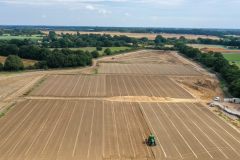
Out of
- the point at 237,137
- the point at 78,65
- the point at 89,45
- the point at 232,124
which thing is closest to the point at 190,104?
the point at 232,124

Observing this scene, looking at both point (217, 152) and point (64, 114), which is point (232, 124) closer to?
point (217, 152)

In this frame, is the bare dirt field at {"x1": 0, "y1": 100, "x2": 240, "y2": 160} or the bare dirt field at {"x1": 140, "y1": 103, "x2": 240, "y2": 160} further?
the bare dirt field at {"x1": 140, "y1": 103, "x2": 240, "y2": 160}

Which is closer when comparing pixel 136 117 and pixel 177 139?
Result: pixel 177 139

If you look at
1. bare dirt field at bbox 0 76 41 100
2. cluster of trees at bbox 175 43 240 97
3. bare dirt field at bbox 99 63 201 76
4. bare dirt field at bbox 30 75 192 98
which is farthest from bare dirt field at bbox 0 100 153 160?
bare dirt field at bbox 99 63 201 76

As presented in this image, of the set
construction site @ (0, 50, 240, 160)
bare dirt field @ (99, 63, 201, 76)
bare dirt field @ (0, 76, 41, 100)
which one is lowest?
bare dirt field @ (99, 63, 201, 76)

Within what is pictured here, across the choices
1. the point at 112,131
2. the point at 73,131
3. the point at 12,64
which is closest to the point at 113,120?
the point at 112,131

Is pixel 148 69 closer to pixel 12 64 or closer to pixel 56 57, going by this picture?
pixel 56 57

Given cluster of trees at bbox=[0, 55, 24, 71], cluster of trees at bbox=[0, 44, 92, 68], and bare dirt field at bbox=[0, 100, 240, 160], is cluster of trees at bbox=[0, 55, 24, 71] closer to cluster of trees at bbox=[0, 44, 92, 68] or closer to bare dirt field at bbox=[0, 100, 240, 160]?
cluster of trees at bbox=[0, 44, 92, 68]

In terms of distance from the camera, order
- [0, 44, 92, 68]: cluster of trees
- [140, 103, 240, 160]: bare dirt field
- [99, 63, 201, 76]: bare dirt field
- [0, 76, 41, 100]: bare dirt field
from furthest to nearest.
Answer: [0, 44, 92, 68]: cluster of trees < [99, 63, 201, 76]: bare dirt field < [0, 76, 41, 100]: bare dirt field < [140, 103, 240, 160]: bare dirt field
